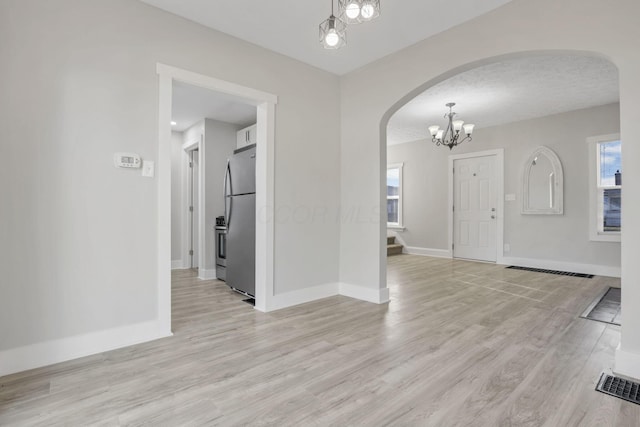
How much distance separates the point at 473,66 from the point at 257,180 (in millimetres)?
2330

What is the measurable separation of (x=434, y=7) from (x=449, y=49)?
45cm

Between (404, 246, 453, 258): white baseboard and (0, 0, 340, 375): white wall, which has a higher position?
(0, 0, 340, 375): white wall

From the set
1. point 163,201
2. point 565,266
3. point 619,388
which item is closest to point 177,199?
point 163,201

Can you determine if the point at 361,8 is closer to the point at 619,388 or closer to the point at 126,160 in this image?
the point at 126,160

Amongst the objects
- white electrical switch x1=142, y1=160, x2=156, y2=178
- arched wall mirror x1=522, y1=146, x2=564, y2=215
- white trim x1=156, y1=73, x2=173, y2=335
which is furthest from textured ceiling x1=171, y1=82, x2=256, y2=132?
arched wall mirror x1=522, y1=146, x2=564, y2=215

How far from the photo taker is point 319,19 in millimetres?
2709

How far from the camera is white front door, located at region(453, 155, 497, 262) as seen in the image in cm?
619

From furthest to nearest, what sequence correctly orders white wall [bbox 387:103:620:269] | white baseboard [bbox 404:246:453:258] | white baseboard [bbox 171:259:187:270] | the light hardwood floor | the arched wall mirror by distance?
white baseboard [bbox 404:246:453:258]
white baseboard [bbox 171:259:187:270]
the arched wall mirror
white wall [bbox 387:103:620:269]
the light hardwood floor

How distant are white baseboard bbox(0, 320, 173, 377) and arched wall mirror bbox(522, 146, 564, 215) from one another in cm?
608

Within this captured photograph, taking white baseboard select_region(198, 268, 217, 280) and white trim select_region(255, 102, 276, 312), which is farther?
white baseboard select_region(198, 268, 217, 280)

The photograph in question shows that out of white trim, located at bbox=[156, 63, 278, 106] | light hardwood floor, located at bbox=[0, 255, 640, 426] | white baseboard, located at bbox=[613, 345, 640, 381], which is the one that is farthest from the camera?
white trim, located at bbox=[156, 63, 278, 106]

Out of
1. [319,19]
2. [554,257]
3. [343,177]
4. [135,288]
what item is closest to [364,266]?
[343,177]

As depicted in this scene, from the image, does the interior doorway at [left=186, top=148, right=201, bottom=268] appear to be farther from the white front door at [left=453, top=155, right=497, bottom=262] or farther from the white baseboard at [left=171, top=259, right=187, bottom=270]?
the white front door at [left=453, top=155, right=497, bottom=262]

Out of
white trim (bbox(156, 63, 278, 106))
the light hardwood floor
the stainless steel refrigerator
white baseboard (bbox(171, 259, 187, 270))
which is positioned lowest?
the light hardwood floor
